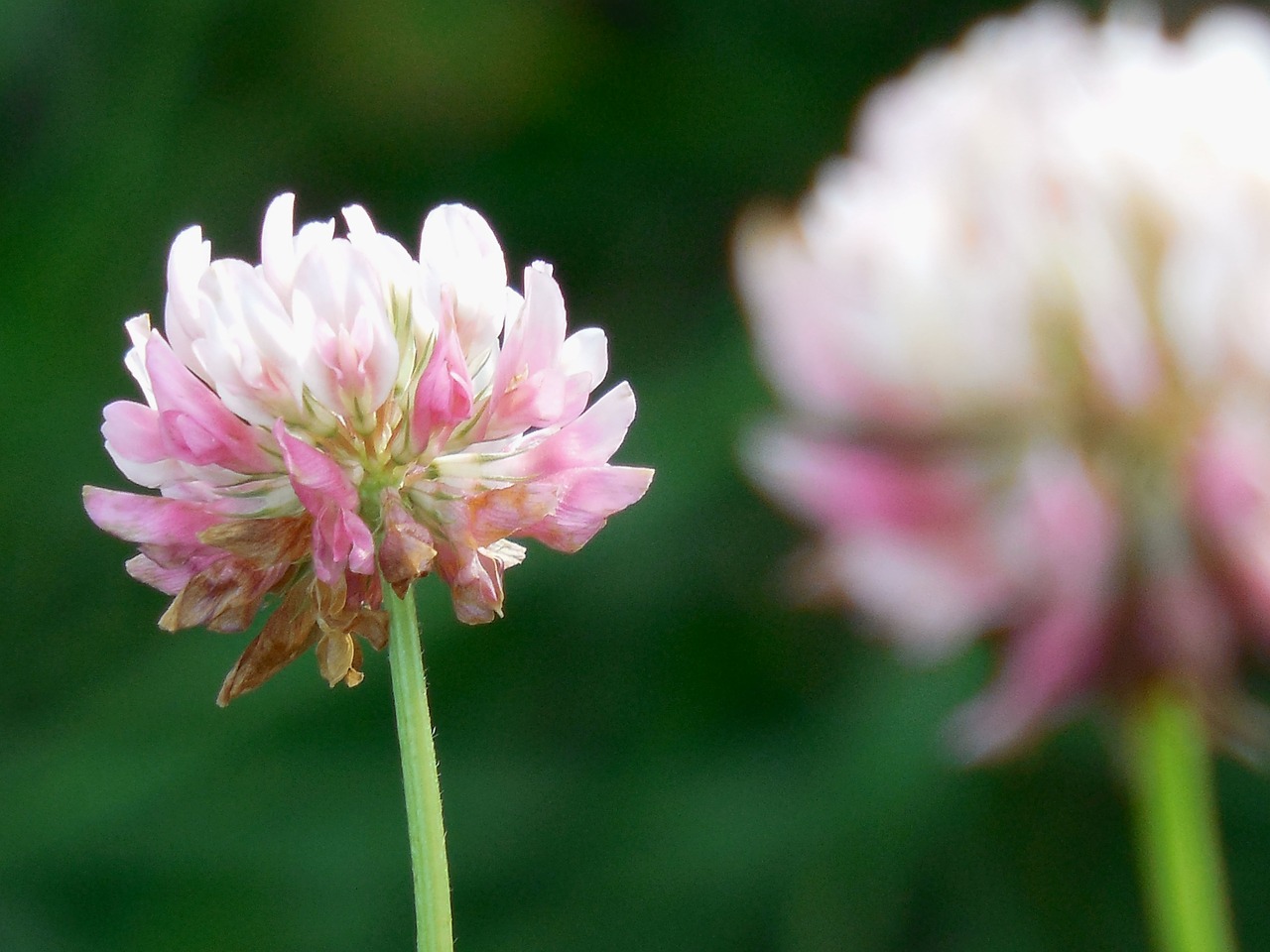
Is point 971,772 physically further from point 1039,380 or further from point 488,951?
point 1039,380

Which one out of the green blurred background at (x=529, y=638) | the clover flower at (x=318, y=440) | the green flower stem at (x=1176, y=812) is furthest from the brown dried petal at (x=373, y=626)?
the green blurred background at (x=529, y=638)

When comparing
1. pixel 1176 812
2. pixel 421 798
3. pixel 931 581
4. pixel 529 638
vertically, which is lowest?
pixel 421 798

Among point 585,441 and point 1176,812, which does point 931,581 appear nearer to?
point 1176,812

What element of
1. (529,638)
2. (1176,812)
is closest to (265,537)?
(1176,812)

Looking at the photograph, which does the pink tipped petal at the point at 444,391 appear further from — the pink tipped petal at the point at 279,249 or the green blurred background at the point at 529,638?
the green blurred background at the point at 529,638

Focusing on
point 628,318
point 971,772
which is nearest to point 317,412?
point 971,772

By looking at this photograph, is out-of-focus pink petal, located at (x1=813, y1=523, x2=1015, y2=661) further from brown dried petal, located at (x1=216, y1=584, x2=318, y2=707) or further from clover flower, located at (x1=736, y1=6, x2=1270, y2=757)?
brown dried petal, located at (x1=216, y1=584, x2=318, y2=707)
